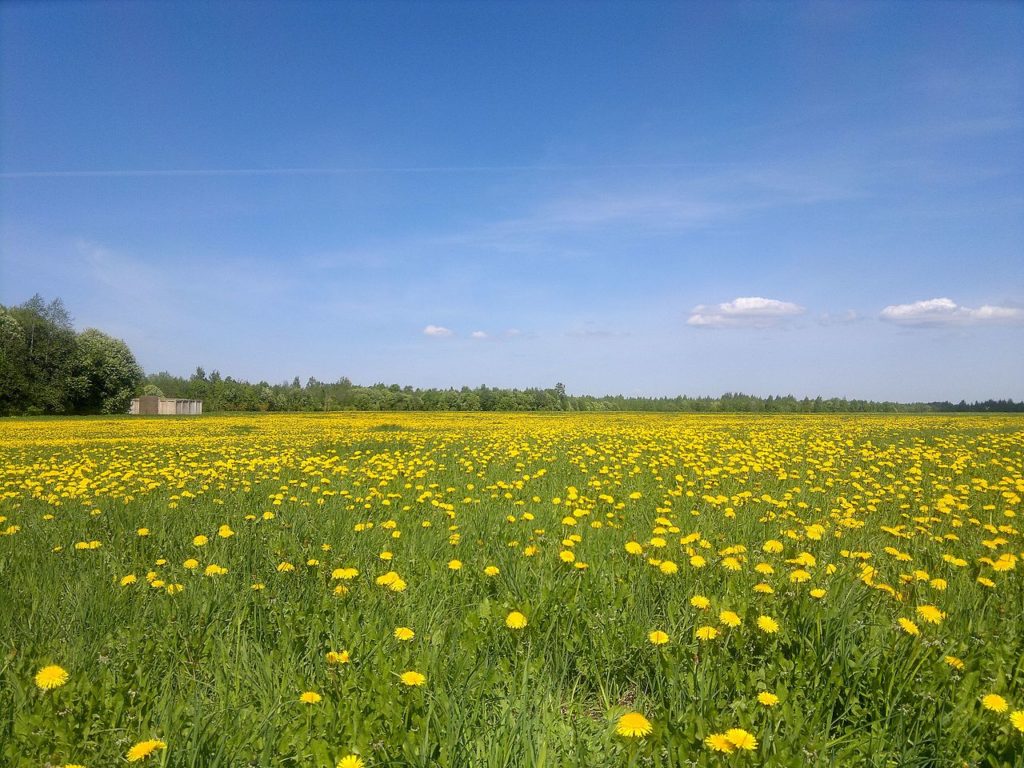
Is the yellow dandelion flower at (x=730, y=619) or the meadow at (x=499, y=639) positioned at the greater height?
the yellow dandelion flower at (x=730, y=619)

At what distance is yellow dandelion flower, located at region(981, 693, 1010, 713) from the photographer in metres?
2.15

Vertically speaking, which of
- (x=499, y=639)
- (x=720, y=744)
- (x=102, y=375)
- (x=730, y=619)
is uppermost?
(x=102, y=375)

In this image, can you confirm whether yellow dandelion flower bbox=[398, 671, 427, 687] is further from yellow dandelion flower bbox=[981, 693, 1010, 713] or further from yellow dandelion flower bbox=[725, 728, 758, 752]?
yellow dandelion flower bbox=[981, 693, 1010, 713]

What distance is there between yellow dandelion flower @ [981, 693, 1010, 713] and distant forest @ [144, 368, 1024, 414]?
61.4 metres

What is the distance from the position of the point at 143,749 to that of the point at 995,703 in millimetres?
3155

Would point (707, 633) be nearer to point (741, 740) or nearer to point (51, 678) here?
point (741, 740)


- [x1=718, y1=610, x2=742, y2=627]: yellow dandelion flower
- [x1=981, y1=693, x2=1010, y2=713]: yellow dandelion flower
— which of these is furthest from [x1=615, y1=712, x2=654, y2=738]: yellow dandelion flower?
[x1=981, y1=693, x2=1010, y2=713]: yellow dandelion flower

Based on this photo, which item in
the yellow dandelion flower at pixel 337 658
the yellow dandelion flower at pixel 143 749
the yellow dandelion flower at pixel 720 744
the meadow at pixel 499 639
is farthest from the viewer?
the yellow dandelion flower at pixel 337 658

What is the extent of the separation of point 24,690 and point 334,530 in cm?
279

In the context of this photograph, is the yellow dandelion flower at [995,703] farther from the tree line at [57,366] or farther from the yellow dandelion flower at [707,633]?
the tree line at [57,366]

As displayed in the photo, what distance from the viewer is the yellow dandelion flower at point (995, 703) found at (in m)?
2.15

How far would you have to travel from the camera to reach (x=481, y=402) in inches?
2645

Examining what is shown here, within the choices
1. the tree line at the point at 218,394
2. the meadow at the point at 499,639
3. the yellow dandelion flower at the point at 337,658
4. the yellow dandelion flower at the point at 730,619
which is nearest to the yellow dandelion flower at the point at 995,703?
the meadow at the point at 499,639

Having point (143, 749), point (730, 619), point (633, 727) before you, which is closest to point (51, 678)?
point (143, 749)
